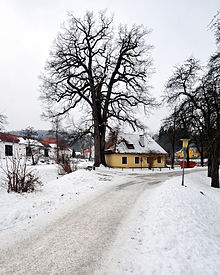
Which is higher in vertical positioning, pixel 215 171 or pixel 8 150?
pixel 8 150

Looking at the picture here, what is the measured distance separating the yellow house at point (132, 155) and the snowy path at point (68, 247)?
19078 mm

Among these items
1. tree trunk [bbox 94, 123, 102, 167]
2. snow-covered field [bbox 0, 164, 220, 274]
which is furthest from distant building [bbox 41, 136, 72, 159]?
snow-covered field [bbox 0, 164, 220, 274]

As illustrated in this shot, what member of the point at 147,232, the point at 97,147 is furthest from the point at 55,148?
the point at 147,232

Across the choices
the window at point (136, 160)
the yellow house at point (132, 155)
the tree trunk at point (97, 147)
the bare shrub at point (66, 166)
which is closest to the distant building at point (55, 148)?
the bare shrub at point (66, 166)

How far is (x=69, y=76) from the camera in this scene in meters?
18.1

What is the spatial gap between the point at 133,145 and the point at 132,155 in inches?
92.7

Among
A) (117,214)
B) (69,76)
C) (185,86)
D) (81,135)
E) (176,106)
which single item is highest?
(69,76)

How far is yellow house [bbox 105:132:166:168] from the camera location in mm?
24797

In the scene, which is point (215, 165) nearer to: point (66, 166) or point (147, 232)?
point (147, 232)

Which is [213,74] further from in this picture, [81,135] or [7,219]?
[81,135]

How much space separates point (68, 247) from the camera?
10.4 feet

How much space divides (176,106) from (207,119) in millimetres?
2941

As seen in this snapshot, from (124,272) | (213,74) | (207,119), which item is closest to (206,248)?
(124,272)

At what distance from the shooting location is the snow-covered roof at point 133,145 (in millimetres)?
25433
